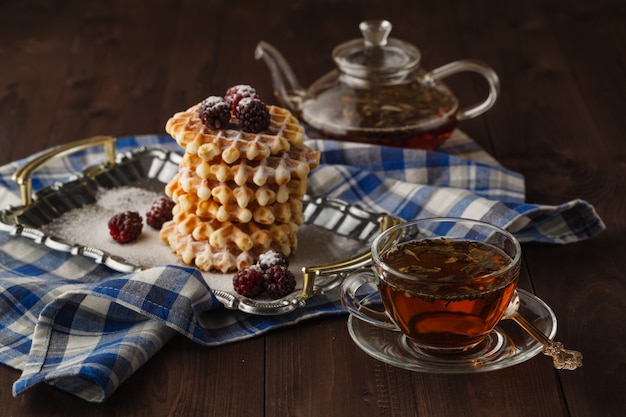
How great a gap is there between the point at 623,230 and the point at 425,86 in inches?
21.9

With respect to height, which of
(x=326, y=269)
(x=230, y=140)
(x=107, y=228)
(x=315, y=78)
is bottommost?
(x=315, y=78)

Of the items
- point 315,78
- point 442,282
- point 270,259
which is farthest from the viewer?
point 315,78

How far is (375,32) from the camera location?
2.15 meters

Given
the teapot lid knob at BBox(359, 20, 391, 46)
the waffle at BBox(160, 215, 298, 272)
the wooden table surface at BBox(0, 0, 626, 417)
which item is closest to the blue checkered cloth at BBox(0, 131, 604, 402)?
the wooden table surface at BBox(0, 0, 626, 417)

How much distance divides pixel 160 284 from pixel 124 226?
302mm

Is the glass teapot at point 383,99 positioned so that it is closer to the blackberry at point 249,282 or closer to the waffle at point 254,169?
the waffle at point 254,169

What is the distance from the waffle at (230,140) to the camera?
1613 millimetres

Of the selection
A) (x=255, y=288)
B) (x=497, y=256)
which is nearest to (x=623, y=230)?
(x=497, y=256)

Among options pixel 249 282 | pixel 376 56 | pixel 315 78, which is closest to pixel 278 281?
pixel 249 282

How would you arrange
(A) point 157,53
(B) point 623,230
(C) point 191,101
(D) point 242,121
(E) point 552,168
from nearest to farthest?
(D) point 242,121, (B) point 623,230, (E) point 552,168, (C) point 191,101, (A) point 157,53

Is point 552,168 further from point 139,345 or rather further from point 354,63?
point 139,345

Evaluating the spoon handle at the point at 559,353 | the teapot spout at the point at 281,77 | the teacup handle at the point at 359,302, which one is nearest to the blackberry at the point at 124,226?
the teacup handle at the point at 359,302

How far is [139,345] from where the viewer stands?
143 cm

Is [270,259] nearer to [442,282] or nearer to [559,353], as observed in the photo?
[442,282]
